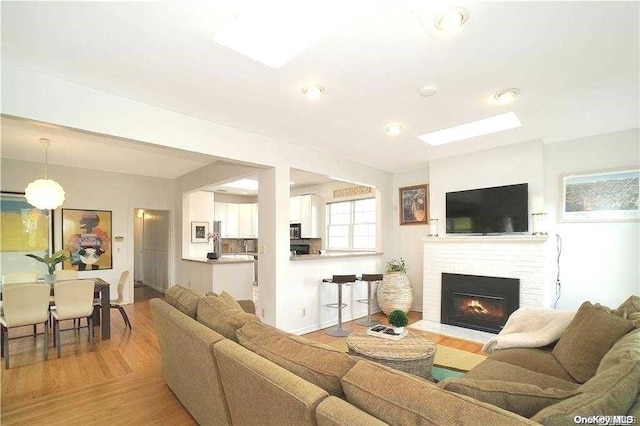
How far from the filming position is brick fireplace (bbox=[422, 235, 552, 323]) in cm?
405

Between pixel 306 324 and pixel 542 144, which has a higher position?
pixel 542 144

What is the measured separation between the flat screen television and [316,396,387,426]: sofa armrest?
4220mm

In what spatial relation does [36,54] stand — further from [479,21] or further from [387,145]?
[387,145]

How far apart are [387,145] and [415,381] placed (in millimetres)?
3735

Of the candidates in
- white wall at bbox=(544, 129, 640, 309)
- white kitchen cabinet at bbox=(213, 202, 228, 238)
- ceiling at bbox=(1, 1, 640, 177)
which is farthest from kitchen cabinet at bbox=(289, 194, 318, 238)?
white wall at bbox=(544, 129, 640, 309)

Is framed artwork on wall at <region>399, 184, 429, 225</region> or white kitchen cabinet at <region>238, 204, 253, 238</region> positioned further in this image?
white kitchen cabinet at <region>238, 204, 253, 238</region>

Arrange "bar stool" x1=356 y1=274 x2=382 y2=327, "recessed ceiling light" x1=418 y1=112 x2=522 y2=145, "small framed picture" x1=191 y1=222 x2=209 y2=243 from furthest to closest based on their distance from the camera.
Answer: "small framed picture" x1=191 y1=222 x2=209 y2=243, "bar stool" x1=356 y1=274 x2=382 y2=327, "recessed ceiling light" x1=418 y1=112 x2=522 y2=145

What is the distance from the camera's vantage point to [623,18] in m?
1.81

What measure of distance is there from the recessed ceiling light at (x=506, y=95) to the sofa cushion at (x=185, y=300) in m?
3.17

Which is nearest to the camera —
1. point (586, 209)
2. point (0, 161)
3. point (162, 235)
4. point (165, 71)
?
point (165, 71)

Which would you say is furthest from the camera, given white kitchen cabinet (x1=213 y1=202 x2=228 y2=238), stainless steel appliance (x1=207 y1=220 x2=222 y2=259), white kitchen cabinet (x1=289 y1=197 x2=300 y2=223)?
white kitchen cabinet (x1=213 y1=202 x2=228 y2=238)

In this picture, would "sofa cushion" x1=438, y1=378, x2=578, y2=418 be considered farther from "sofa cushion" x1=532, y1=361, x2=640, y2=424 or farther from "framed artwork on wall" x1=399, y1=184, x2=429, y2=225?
"framed artwork on wall" x1=399, y1=184, x2=429, y2=225

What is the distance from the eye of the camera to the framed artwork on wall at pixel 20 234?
514 centimetres

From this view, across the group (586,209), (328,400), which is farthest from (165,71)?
(586,209)
